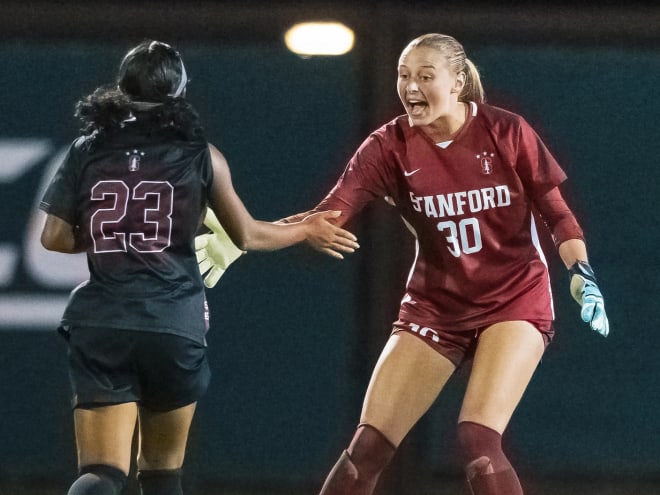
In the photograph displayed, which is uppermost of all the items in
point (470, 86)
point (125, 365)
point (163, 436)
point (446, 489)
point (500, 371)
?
point (470, 86)

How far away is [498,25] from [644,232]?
1.15m

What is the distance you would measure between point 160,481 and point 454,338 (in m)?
1.04

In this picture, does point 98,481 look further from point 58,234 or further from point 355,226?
point 355,226

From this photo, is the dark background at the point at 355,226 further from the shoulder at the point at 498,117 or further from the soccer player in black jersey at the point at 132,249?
the soccer player in black jersey at the point at 132,249

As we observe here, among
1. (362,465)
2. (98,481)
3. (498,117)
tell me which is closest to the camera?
(98,481)

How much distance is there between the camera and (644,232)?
6457 millimetres

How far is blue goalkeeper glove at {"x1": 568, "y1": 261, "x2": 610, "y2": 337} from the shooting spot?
4.31 m

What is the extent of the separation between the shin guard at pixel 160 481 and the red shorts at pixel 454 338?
0.90m

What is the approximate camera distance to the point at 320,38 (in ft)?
21.1

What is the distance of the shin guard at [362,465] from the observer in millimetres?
4324

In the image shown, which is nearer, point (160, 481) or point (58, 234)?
point (58, 234)

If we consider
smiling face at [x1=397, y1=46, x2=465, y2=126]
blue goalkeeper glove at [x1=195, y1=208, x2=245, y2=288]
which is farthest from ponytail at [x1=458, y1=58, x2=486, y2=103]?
blue goalkeeper glove at [x1=195, y1=208, x2=245, y2=288]

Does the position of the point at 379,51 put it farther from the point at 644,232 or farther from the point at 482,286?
the point at 482,286

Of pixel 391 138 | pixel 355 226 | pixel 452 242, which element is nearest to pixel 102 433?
pixel 452 242
